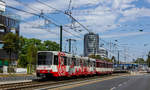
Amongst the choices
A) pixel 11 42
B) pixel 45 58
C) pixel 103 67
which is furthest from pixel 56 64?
pixel 103 67

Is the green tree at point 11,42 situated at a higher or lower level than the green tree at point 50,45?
lower

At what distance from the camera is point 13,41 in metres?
50.4

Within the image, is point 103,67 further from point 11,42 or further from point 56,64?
point 56,64

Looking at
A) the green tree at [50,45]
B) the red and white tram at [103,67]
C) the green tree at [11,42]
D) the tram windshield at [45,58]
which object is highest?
the green tree at [50,45]

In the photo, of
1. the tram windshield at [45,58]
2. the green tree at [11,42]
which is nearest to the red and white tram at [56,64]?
the tram windshield at [45,58]

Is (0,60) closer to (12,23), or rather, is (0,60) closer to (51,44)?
(12,23)

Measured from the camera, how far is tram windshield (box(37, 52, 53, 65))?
99.7 ft

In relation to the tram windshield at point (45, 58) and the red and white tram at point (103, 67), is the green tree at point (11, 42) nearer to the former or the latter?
the red and white tram at point (103, 67)

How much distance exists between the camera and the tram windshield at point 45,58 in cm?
3039

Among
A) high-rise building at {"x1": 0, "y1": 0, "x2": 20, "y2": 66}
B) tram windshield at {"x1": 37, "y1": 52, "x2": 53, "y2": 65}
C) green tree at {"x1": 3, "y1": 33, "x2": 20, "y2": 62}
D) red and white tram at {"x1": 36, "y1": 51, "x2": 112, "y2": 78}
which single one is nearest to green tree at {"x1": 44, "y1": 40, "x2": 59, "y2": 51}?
high-rise building at {"x1": 0, "y1": 0, "x2": 20, "y2": 66}

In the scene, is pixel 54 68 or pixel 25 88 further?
pixel 54 68

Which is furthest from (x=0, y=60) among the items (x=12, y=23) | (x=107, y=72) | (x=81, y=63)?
(x=81, y=63)

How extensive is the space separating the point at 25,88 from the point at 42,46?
76788 millimetres

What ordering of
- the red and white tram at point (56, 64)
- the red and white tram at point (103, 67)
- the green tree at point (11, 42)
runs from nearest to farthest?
the red and white tram at point (56, 64), the green tree at point (11, 42), the red and white tram at point (103, 67)
